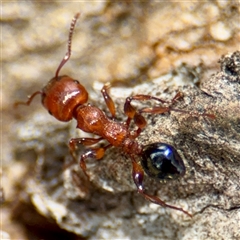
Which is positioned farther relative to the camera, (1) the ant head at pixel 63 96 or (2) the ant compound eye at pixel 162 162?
(1) the ant head at pixel 63 96

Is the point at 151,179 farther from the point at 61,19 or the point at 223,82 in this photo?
the point at 61,19

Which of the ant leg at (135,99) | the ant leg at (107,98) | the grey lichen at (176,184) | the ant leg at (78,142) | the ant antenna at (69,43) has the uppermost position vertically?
the ant antenna at (69,43)

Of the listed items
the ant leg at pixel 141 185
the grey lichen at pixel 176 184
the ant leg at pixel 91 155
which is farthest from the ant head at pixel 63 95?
the ant leg at pixel 141 185

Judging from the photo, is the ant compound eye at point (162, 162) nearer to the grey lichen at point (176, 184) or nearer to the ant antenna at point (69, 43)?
the grey lichen at point (176, 184)

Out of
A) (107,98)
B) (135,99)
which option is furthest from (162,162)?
(107,98)

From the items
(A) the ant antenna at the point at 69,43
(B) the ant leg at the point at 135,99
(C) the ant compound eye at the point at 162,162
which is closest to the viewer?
(C) the ant compound eye at the point at 162,162

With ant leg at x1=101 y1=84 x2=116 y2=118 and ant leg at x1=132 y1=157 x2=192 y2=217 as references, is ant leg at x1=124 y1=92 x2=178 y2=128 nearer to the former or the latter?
ant leg at x1=101 y1=84 x2=116 y2=118

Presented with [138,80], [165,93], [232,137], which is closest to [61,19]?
[138,80]

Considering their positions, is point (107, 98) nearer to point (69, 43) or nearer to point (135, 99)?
point (135, 99)
